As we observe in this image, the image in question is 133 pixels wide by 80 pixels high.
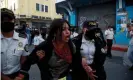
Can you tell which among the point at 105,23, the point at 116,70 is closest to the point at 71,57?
the point at 116,70

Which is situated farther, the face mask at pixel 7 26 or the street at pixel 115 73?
the street at pixel 115 73

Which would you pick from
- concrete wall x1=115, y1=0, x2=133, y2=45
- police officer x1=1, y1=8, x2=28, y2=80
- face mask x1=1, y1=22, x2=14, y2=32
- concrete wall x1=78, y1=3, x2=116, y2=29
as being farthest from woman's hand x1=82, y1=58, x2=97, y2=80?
concrete wall x1=78, y1=3, x2=116, y2=29

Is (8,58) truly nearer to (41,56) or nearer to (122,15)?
(41,56)

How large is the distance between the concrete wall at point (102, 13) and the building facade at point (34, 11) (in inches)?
820

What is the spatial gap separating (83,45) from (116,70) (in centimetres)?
488

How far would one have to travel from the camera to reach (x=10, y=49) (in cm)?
289

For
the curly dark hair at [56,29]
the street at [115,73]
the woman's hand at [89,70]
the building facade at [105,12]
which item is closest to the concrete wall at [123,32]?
the building facade at [105,12]

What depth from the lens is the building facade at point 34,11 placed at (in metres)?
41.9

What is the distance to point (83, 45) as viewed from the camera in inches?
149

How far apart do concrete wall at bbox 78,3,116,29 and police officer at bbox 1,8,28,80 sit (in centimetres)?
1584

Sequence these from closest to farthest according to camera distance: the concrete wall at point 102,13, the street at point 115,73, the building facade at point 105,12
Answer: the street at point 115,73 < the building facade at point 105,12 < the concrete wall at point 102,13

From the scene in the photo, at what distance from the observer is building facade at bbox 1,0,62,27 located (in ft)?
138

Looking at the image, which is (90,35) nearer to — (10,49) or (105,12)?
(10,49)

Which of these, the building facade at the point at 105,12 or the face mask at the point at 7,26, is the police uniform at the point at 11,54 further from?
the building facade at the point at 105,12
